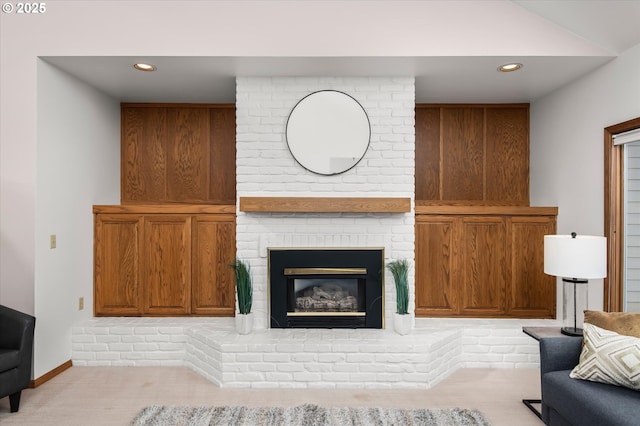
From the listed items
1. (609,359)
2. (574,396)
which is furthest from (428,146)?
(574,396)

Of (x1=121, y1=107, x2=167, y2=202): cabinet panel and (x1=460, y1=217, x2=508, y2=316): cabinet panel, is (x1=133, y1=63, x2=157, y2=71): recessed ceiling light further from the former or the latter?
(x1=460, y1=217, x2=508, y2=316): cabinet panel

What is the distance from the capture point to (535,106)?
4.18 metres

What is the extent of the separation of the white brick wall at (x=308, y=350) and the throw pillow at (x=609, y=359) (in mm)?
1126

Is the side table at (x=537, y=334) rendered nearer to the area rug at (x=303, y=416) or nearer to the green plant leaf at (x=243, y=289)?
the area rug at (x=303, y=416)

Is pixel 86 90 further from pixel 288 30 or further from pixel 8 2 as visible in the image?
pixel 288 30

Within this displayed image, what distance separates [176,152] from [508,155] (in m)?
3.54

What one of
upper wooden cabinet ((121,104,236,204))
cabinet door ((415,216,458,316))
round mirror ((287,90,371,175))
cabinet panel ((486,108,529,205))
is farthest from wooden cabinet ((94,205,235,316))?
cabinet panel ((486,108,529,205))

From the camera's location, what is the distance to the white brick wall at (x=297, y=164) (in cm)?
347

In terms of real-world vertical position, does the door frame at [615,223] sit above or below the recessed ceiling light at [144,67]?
below

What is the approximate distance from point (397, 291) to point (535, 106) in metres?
2.50

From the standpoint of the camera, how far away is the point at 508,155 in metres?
4.30

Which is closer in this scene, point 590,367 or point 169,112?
point 590,367

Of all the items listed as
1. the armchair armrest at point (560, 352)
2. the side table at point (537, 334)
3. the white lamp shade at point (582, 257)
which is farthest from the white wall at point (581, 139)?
the armchair armrest at point (560, 352)

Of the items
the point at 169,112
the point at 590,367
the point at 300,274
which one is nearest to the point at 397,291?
the point at 300,274
